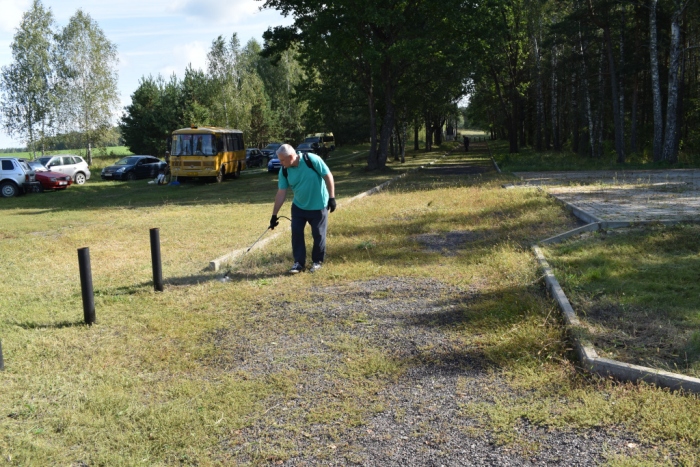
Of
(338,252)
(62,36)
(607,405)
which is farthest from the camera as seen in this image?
(62,36)

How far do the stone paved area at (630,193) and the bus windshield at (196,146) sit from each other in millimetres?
14644

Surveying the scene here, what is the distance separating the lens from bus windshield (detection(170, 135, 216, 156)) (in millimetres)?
28219

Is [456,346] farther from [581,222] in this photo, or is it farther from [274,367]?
[581,222]

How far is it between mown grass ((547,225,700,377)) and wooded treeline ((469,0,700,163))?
17.8 m

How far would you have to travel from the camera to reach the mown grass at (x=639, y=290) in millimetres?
4891

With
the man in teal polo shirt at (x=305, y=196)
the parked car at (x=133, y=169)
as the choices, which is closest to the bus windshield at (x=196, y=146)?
the parked car at (x=133, y=169)

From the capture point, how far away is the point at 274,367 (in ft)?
17.0

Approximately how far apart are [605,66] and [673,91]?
9.91 meters

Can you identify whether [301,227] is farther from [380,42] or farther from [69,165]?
[69,165]

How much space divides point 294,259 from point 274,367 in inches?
144

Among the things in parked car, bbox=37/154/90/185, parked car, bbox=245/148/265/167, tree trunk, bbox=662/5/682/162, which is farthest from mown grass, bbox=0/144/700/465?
parked car, bbox=245/148/265/167

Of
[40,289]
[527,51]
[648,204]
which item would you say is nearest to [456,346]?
[40,289]

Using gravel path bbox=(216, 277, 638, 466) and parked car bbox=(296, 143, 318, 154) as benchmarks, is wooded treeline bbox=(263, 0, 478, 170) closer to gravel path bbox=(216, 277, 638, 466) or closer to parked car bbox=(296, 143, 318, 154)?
parked car bbox=(296, 143, 318, 154)

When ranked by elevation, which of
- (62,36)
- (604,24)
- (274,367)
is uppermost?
(62,36)
